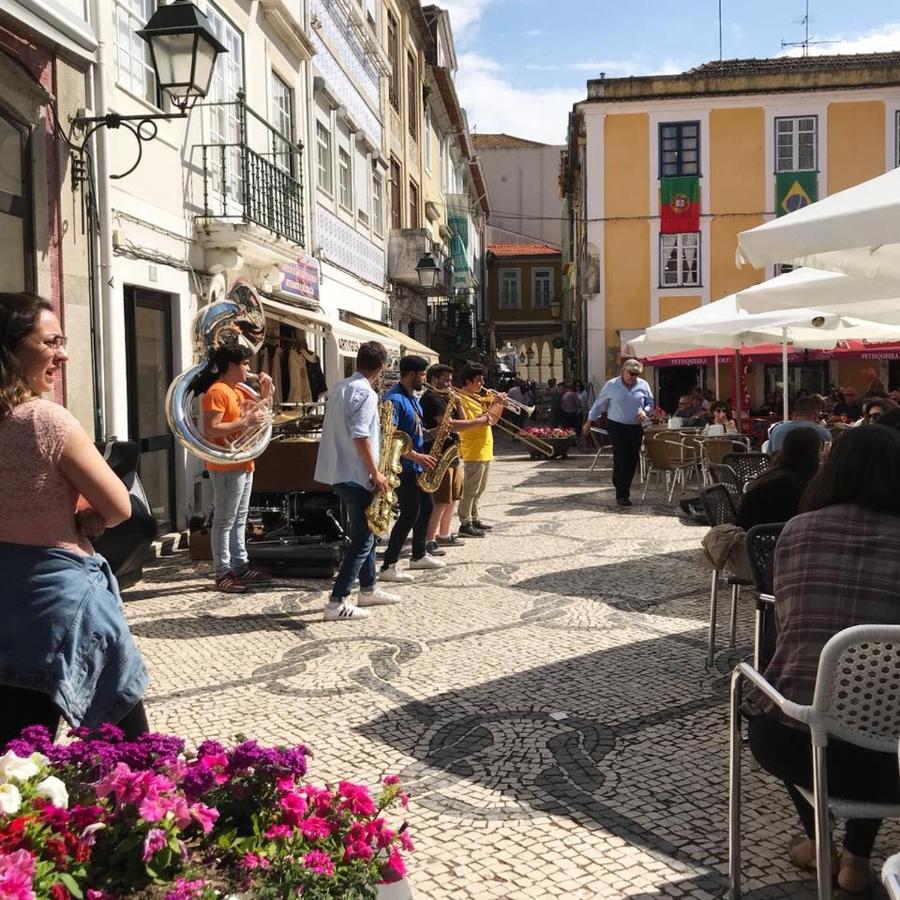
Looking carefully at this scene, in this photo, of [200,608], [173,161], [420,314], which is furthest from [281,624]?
[420,314]

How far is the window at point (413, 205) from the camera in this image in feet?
80.7

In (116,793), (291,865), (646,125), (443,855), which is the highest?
(646,125)

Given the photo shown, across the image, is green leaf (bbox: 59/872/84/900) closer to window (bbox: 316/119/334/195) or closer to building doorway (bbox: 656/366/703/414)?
window (bbox: 316/119/334/195)

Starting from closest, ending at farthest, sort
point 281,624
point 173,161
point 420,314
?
point 281,624
point 173,161
point 420,314

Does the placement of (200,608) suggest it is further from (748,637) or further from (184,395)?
(748,637)

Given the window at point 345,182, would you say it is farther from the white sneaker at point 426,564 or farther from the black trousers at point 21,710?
the black trousers at point 21,710

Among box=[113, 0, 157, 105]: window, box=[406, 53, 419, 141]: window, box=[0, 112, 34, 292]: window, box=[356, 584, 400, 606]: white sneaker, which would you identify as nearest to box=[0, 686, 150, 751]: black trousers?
box=[356, 584, 400, 606]: white sneaker

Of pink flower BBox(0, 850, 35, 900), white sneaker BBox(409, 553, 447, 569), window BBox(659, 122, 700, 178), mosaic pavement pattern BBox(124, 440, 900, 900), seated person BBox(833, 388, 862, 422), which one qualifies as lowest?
mosaic pavement pattern BBox(124, 440, 900, 900)

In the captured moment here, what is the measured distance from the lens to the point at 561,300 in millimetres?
51344

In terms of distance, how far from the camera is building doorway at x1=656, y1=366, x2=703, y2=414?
88.3 ft

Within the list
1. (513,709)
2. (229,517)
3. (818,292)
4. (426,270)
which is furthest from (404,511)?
(426,270)

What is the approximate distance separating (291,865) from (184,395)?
555 cm

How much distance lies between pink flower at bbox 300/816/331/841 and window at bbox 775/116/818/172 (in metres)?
28.1

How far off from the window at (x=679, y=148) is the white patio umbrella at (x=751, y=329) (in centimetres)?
1648
